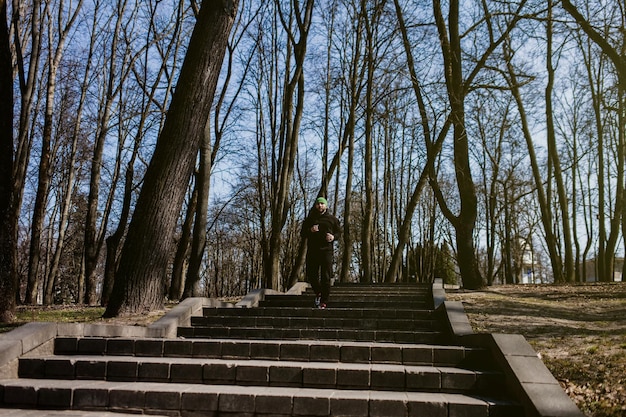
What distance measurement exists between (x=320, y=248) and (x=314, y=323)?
5.79ft

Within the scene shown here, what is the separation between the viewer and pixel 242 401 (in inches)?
208

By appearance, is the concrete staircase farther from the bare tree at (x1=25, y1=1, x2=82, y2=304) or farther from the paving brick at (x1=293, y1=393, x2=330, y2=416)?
the bare tree at (x1=25, y1=1, x2=82, y2=304)

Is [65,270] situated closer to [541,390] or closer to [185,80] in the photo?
[185,80]

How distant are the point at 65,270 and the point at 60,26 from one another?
2862cm

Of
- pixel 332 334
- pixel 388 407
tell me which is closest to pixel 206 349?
pixel 332 334

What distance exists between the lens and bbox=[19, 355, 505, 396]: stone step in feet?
18.6

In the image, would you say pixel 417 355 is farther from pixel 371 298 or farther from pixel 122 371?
pixel 371 298

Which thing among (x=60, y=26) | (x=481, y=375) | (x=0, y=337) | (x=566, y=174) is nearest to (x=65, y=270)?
(x=60, y=26)

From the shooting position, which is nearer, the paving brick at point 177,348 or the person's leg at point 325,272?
the paving brick at point 177,348

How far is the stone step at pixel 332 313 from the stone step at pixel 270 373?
268cm

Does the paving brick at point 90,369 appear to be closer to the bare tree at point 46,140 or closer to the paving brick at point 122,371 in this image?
the paving brick at point 122,371

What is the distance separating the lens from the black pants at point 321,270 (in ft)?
32.4

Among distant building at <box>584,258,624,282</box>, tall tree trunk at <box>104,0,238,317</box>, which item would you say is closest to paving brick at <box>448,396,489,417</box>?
tall tree trunk at <box>104,0,238,317</box>

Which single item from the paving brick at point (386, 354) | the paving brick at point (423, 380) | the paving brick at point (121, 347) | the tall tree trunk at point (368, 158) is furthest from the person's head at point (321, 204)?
the tall tree trunk at point (368, 158)
